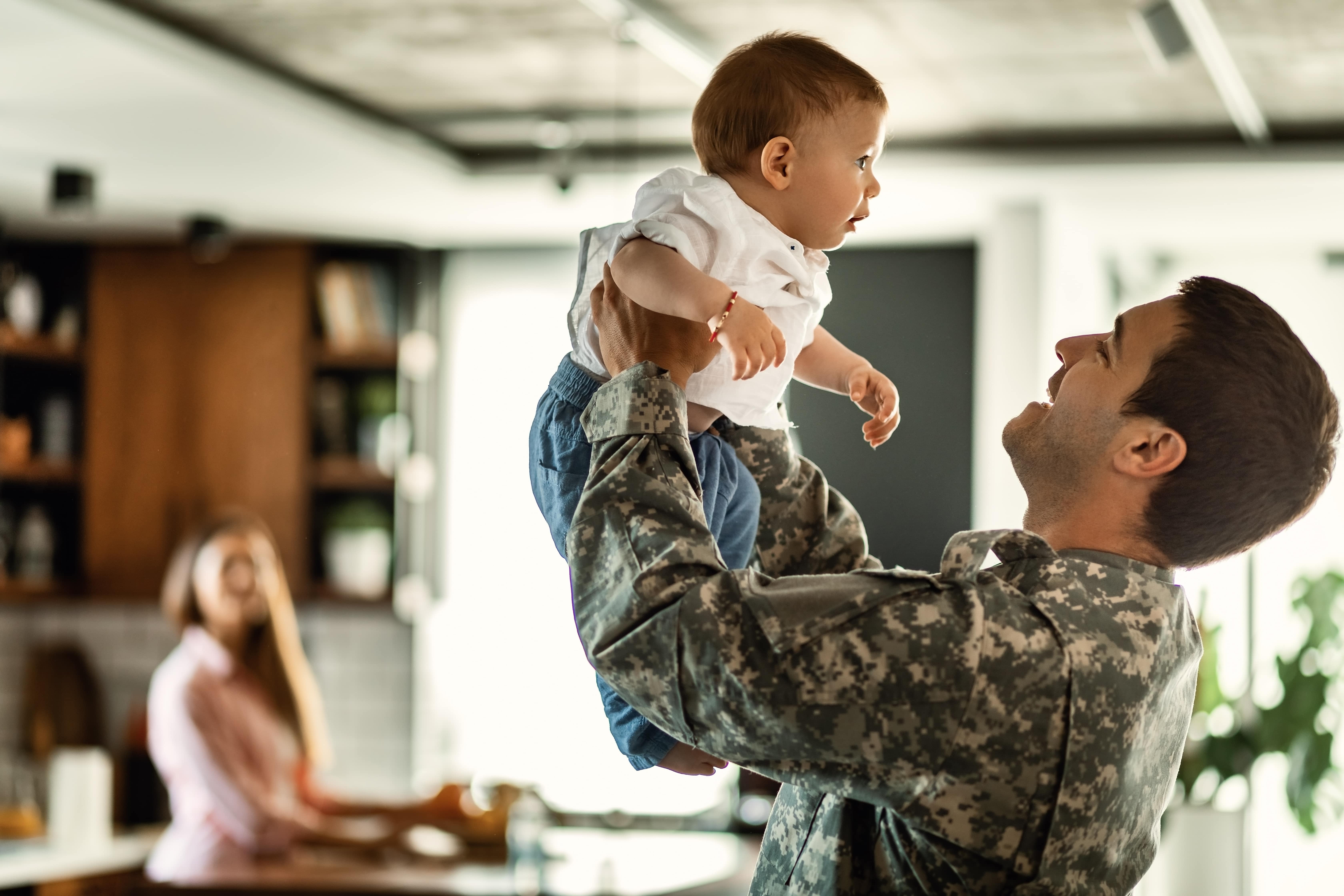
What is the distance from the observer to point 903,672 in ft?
2.92

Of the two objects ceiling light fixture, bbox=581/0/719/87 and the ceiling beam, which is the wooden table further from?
the ceiling beam

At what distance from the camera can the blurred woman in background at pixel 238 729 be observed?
3.75 metres

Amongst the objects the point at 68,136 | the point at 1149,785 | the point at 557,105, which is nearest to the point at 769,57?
the point at 1149,785

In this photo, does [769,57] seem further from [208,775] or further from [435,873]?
[208,775]

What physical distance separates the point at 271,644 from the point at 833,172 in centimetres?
361

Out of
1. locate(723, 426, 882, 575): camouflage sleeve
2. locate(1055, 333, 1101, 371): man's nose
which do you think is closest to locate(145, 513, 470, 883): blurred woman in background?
locate(723, 426, 882, 575): camouflage sleeve

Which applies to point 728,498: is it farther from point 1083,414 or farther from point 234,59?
point 234,59

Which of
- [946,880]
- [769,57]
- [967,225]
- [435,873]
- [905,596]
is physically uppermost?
[967,225]

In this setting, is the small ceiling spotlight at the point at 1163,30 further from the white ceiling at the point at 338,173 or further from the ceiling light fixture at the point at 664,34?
the ceiling light fixture at the point at 664,34

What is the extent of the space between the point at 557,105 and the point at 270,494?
1.90m

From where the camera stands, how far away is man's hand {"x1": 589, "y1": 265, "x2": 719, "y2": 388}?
0.97 m

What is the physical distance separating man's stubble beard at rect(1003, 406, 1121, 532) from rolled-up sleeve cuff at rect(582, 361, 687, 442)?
0.88 feet

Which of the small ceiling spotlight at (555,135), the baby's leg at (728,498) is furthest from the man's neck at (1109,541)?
the small ceiling spotlight at (555,135)

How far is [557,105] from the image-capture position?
137 inches
